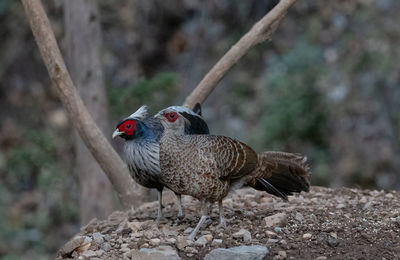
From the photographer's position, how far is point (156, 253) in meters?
3.63

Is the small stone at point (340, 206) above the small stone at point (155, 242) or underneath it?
underneath

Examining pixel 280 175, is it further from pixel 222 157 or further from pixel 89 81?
pixel 89 81

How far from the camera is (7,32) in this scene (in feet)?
34.2

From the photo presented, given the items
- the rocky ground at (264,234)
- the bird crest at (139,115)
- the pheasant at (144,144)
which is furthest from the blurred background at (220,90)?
the rocky ground at (264,234)

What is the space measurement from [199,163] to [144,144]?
26.5 inches

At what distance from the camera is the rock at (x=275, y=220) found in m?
4.21

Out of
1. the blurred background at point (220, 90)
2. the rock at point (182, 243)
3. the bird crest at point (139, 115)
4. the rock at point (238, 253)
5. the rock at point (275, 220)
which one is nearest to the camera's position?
the rock at point (238, 253)

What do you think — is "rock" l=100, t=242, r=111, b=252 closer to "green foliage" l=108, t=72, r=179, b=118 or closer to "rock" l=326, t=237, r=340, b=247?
"rock" l=326, t=237, r=340, b=247

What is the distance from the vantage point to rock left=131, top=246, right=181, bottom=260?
11.8 ft

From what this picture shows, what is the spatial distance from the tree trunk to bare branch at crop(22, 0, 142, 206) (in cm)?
124

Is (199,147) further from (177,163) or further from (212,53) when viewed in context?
(212,53)

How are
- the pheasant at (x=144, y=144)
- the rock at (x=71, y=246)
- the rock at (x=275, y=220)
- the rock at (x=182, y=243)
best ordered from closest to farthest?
the rock at (x=182, y=243) → the rock at (x=71, y=246) → the rock at (x=275, y=220) → the pheasant at (x=144, y=144)

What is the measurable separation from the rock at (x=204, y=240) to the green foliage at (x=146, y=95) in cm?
327

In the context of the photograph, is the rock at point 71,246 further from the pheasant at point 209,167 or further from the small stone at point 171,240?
the pheasant at point 209,167
